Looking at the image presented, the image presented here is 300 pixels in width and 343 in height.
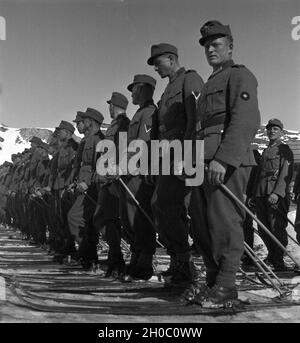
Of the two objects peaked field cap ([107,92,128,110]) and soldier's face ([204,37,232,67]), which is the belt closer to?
soldier's face ([204,37,232,67])

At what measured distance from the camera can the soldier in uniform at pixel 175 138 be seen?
14.1ft

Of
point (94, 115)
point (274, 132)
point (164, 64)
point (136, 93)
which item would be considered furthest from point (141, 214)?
point (274, 132)

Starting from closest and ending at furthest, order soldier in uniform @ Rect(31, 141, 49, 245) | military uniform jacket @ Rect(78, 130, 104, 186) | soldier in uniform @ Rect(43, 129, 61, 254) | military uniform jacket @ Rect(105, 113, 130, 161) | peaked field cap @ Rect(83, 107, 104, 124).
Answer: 1. military uniform jacket @ Rect(105, 113, 130, 161)
2. military uniform jacket @ Rect(78, 130, 104, 186)
3. peaked field cap @ Rect(83, 107, 104, 124)
4. soldier in uniform @ Rect(43, 129, 61, 254)
5. soldier in uniform @ Rect(31, 141, 49, 245)

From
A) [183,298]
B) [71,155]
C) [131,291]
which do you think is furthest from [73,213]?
[183,298]

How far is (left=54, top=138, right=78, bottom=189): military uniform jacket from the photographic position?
8.15 meters

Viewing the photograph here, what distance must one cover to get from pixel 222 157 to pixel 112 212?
2530 mm

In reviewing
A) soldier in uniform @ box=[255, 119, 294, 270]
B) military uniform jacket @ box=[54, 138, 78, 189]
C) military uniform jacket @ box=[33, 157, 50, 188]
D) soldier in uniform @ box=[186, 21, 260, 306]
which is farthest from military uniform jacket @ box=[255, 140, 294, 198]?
military uniform jacket @ box=[33, 157, 50, 188]

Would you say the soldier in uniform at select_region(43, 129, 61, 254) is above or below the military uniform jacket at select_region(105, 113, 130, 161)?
below

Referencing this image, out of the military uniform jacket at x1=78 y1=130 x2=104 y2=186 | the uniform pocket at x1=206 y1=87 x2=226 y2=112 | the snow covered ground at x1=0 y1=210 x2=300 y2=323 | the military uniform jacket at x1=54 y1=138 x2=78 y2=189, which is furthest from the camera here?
the military uniform jacket at x1=54 y1=138 x2=78 y2=189

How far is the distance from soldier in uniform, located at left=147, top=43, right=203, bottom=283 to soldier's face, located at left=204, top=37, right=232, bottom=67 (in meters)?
0.52

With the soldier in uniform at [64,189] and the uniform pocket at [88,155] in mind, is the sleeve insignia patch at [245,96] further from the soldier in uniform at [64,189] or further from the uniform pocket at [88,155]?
the soldier in uniform at [64,189]

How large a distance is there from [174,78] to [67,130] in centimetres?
480

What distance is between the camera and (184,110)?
4.39 m

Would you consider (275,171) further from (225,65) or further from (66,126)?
(225,65)
